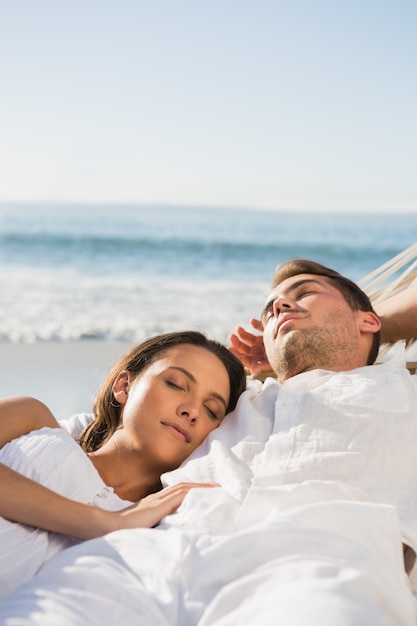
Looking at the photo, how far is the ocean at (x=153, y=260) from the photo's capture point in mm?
7570

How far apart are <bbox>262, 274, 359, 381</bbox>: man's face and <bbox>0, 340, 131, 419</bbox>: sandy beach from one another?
133cm

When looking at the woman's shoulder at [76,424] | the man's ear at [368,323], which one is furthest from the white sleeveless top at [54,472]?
the man's ear at [368,323]

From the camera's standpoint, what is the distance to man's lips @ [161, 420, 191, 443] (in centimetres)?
163

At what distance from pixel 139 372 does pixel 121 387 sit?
0.06 metres

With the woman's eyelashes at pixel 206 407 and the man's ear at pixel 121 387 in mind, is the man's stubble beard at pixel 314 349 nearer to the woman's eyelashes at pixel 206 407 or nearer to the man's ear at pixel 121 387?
the woman's eyelashes at pixel 206 407

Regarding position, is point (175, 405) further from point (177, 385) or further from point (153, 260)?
point (153, 260)

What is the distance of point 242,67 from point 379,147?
3141mm

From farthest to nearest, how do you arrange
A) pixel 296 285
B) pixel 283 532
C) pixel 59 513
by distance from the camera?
pixel 296 285, pixel 59 513, pixel 283 532

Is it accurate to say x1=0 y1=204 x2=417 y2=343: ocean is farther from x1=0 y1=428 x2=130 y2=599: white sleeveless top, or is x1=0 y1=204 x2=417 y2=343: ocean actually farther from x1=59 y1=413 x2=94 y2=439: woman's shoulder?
x1=0 y1=428 x2=130 y2=599: white sleeveless top

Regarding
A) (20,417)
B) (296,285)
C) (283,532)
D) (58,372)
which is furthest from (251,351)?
(58,372)

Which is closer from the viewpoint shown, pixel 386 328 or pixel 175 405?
pixel 175 405

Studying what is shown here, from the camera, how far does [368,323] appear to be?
1978 millimetres

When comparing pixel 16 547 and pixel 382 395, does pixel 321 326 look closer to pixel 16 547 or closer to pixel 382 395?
pixel 382 395

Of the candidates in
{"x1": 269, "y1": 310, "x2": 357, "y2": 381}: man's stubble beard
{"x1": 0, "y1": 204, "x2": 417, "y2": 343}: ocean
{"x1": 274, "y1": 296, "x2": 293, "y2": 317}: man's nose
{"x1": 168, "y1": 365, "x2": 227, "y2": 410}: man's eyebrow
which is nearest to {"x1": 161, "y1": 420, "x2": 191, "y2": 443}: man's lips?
{"x1": 168, "y1": 365, "x2": 227, "y2": 410}: man's eyebrow
